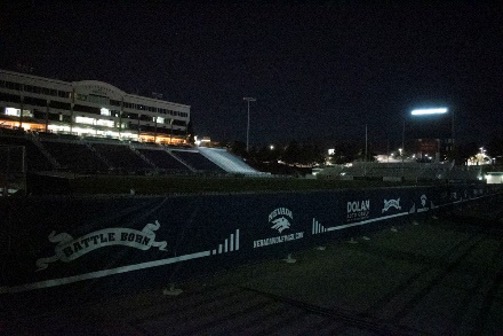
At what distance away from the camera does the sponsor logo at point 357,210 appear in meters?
12.3

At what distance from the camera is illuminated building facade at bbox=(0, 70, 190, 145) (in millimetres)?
72562

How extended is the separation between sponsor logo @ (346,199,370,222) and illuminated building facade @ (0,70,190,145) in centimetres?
5940

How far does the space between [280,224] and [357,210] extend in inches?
171

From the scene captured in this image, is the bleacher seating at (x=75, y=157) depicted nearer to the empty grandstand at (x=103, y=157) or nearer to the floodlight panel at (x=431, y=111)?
the empty grandstand at (x=103, y=157)

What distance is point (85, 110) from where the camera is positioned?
278 ft

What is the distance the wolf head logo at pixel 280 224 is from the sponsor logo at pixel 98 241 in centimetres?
325

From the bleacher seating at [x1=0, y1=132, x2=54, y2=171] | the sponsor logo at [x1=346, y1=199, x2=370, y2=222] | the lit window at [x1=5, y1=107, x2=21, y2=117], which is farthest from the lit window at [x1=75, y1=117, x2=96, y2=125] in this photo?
Result: the sponsor logo at [x1=346, y1=199, x2=370, y2=222]

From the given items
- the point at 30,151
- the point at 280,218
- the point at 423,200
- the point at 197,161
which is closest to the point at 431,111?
the point at 197,161

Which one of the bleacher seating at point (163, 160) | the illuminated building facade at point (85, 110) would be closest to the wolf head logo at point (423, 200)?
the bleacher seating at point (163, 160)

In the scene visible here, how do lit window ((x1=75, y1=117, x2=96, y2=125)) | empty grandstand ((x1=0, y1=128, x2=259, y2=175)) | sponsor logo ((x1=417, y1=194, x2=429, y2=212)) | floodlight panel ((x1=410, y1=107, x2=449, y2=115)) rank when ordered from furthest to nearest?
lit window ((x1=75, y1=117, x2=96, y2=125)) → floodlight panel ((x1=410, y1=107, x2=449, y2=115)) → empty grandstand ((x1=0, y1=128, x2=259, y2=175)) → sponsor logo ((x1=417, y1=194, x2=429, y2=212))

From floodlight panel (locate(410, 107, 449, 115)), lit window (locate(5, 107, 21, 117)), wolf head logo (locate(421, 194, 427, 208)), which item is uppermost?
floodlight panel (locate(410, 107, 449, 115))

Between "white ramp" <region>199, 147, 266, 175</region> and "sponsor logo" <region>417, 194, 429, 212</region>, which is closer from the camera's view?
"sponsor logo" <region>417, 194, 429, 212</region>

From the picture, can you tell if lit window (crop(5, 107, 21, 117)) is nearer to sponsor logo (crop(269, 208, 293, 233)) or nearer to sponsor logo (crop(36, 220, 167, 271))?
sponsor logo (crop(269, 208, 293, 233))

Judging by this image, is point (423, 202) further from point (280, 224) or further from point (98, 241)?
point (98, 241)
